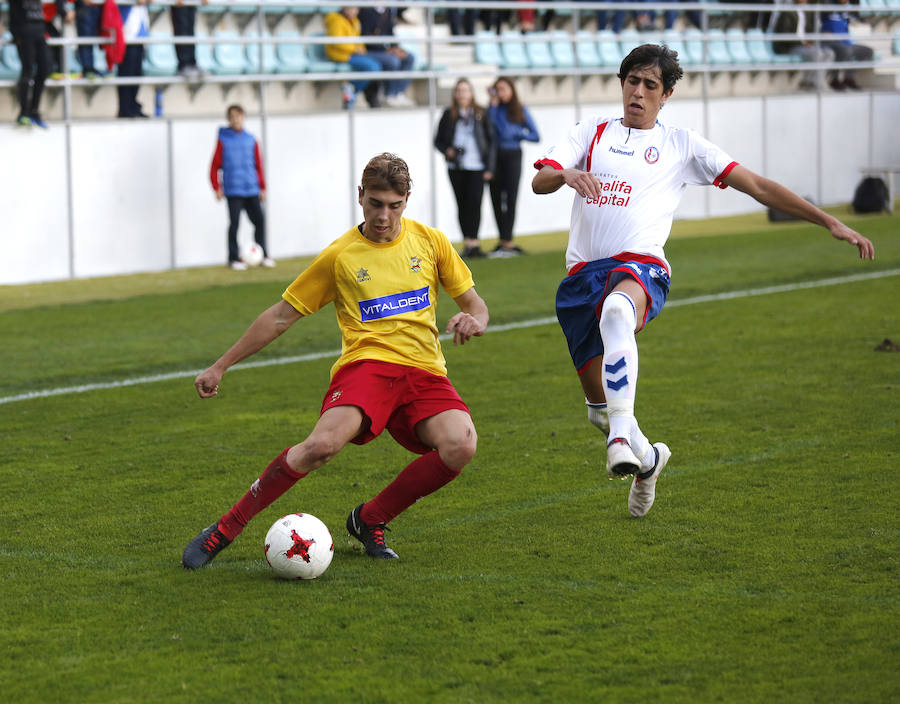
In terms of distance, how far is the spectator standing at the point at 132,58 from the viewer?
16.2m

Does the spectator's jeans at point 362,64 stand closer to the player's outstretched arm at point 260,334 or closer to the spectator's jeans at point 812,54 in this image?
the spectator's jeans at point 812,54

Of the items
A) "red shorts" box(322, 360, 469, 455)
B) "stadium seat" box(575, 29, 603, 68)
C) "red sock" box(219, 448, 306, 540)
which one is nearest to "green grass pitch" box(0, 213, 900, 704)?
"red sock" box(219, 448, 306, 540)

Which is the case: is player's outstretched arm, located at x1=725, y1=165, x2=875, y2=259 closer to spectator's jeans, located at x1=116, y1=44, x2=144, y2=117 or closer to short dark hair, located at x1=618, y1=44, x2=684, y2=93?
short dark hair, located at x1=618, y1=44, x2=684, y2=93

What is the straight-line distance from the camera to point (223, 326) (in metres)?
11.7

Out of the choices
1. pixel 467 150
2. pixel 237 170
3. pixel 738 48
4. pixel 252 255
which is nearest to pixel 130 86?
pixel 237 170

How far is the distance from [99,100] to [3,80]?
168 cm

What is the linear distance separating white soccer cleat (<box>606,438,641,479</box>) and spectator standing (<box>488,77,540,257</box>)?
1187 cm

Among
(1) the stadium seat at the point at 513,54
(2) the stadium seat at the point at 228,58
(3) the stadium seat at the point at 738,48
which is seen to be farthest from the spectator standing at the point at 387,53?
(3) the stadium seat at the point at 738,48

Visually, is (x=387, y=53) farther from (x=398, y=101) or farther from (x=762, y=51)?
(x=762, y=51)

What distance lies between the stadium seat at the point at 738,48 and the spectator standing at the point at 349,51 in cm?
858

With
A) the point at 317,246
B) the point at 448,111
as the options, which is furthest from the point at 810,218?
the point at 317,246

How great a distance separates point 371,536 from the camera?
5.18m

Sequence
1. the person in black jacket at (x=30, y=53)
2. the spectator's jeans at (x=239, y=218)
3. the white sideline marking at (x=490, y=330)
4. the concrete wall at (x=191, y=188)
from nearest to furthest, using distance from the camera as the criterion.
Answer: the white sideline marking at (x=490, y=330), the person in black jacket at (x=30, y=53), the concrete wall at (x=191, y=188), the spectator's jeans at (x=239, y=218)

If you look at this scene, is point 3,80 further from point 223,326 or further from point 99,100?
point 223,326
